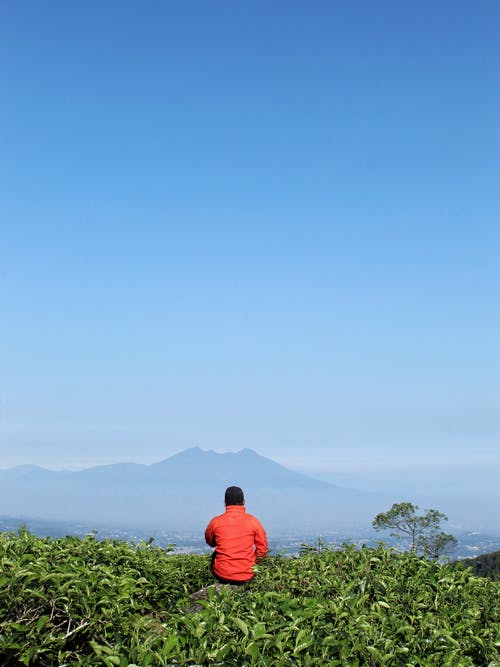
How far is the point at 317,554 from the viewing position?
1121 centimetres

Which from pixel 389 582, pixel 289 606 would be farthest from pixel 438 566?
pixel 289 606

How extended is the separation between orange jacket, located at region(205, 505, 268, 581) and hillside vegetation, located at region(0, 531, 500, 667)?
64 centimetres

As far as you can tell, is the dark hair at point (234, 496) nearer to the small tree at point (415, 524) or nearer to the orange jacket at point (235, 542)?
the orange jacket at point (235, 542)

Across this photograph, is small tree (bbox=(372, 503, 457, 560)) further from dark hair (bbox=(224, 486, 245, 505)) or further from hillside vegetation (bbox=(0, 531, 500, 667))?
hillside vegetation (bbox=(0, 531, 500, 667))

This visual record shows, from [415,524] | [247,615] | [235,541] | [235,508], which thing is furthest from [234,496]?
[415,524]

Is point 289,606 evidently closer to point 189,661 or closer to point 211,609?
point 211,609

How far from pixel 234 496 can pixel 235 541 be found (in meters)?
0.76

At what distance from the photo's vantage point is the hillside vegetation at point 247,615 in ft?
17.7

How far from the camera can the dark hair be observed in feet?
36.1

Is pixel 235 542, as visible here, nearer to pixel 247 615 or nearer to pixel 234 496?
pixel 234 496

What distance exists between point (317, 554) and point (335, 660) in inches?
239

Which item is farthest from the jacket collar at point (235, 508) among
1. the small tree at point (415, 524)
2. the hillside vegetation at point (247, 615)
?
the small tree at point (415, 524)

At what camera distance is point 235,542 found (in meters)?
10.6

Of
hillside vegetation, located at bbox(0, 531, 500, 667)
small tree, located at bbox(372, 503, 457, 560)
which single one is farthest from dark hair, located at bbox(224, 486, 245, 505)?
small tree, located at bbox(372, 503, 457, 560)
